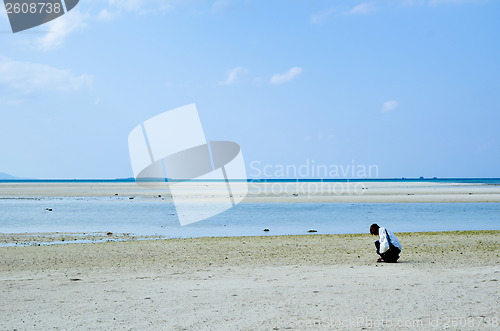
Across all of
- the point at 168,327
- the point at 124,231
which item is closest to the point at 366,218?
the point at 124,231

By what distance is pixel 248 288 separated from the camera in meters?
10.6

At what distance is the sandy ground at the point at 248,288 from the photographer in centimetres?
815

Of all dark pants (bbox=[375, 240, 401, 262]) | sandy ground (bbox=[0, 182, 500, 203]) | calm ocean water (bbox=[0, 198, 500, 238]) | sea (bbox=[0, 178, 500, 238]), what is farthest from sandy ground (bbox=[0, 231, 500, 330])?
sandy ground (bbox=[0, 182, 500, 203])

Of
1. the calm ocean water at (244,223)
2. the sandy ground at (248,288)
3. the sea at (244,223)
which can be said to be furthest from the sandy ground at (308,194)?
the sandy ground at (248,288)

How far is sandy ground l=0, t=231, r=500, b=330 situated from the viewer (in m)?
8.15

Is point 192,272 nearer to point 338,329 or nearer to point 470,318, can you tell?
point 338,329

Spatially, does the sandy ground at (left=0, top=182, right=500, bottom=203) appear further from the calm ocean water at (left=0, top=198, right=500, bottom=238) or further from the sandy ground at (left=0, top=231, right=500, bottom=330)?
the sandy ground at (left=0, top=231, right=500, bottom=330)

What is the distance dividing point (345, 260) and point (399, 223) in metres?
15.6

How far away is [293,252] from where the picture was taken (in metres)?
16.3

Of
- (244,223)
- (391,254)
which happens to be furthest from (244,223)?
(391,254)

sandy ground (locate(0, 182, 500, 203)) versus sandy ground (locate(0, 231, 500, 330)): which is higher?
sandy ground (locate(0, 182, 500, 203))

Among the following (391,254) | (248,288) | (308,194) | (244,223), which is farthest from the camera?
(308,194)

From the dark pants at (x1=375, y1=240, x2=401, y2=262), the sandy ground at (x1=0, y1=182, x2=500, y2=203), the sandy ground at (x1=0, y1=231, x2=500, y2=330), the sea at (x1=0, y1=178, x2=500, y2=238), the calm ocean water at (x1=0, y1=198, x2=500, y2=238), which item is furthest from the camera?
the sandy ground at (x1=0, y1=182, x2=500, y2=203)

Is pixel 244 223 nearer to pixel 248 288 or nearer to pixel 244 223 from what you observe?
pixel 244 223
